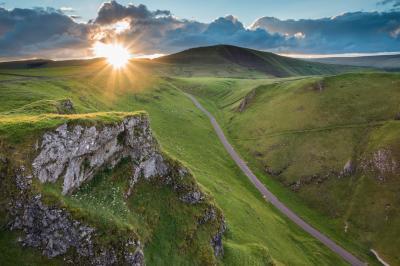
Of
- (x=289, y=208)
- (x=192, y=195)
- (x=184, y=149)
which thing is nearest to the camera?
(x=192, y=195)

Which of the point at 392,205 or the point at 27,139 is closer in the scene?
the point at 27,139

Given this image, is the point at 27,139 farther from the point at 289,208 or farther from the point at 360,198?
the point at 360,198

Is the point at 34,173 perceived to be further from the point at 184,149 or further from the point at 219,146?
the point at 219,146

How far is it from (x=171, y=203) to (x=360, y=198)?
66078 millimetres

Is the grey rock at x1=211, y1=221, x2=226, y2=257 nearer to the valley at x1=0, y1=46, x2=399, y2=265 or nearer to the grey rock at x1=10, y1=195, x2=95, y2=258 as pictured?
the valley at x1=0, y1=46, x2=399, y2=265

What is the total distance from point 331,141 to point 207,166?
48278mm

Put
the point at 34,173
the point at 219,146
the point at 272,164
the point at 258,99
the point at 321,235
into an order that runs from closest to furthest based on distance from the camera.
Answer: the point at 34,173 < the point at 321,235 < the point at 272,164 < the point at 219,146 < the point at 258,99

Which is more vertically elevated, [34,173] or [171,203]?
[34,173]

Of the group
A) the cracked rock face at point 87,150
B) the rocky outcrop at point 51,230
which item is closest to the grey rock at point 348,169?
the cracked rock face at point 87,150

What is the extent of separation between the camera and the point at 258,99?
17338 centimetres

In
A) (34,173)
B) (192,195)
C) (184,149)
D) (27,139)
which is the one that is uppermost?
(27,139)

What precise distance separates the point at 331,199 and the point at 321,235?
16.7 metres

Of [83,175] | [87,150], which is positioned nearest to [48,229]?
[83,175]

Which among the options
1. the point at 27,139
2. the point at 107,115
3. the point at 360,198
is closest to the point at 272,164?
the point at 360,198
